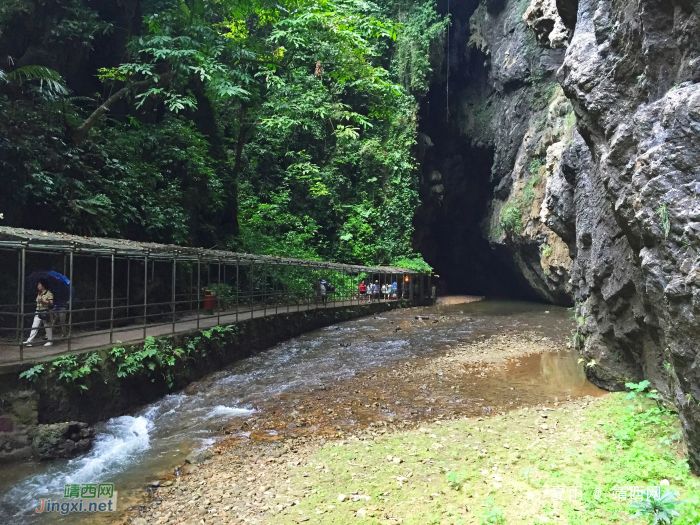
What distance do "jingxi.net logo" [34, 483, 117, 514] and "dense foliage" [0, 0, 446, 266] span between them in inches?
353

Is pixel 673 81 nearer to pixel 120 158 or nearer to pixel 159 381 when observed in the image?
pixel 159 381

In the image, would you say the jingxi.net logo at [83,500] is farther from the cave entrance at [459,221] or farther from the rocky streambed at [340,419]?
the cave entrance at [459,221]

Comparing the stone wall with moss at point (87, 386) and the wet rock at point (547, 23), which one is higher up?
the wet rock at point (547, 23)

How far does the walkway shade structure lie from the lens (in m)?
8.81

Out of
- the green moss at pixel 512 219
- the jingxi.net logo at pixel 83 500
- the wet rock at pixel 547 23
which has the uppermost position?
the wet rock at pixel 547 23

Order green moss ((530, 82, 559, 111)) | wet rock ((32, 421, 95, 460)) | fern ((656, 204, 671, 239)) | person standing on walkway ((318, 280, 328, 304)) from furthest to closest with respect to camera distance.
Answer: green moss ((530, 82, 559, 111))
person standing on walkway ((318, 280, 328, 304))
wet rock ((32, 421, 95, 460))
fern ((656, 204, 671, 239))

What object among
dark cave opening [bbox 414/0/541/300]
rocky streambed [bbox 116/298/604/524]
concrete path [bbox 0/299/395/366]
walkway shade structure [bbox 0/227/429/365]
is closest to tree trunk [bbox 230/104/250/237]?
walkway shade structure [bbox 0/227/429/365]

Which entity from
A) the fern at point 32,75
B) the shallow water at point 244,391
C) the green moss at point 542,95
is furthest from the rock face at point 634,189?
the fern at point 32,75

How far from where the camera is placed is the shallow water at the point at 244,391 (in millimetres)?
6691

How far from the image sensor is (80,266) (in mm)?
13055

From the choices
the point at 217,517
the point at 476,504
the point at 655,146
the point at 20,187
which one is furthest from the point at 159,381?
the point at 655,146

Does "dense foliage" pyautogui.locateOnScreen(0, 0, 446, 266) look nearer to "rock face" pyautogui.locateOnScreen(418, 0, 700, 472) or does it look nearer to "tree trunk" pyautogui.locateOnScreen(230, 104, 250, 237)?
"tree trunk" pyautogui.locateOnScreen(230, 104, 250, 237)

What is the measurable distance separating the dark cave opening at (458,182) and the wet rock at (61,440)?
30.0 metres

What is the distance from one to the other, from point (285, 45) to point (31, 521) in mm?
22338
